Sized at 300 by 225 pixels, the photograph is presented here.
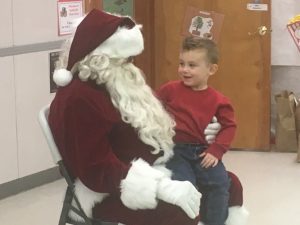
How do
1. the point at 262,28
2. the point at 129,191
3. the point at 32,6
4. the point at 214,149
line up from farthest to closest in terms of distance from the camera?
1. the point at 262,28
2. the point at 32,6
3. the point at 214,149
4. the point at 129,191

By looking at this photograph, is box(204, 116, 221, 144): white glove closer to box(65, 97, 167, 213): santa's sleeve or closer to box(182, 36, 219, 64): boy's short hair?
box(182, 36, 219, 64): boy's short hair

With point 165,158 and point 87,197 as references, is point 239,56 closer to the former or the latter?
point 165,158

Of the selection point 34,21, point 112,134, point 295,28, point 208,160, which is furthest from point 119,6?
point 112,134

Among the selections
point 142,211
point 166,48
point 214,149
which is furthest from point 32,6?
point 142,211

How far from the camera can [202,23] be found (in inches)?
219

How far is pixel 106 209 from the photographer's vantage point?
2.58 metres

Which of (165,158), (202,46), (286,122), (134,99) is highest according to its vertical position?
(202,46)

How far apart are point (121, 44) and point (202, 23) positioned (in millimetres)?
3089

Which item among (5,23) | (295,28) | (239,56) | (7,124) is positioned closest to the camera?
(5,23)

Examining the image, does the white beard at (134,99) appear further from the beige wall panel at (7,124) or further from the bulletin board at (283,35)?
the bulletin board at (283,35)

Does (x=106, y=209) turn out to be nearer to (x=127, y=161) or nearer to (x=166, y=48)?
(x=127, y=161)

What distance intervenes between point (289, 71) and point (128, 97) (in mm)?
3296

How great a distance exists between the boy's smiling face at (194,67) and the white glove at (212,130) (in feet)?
0.62

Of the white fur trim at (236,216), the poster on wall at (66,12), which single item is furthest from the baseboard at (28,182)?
the white fur trim at (236,216)
